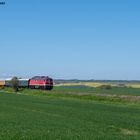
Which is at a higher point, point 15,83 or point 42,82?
point 42,82

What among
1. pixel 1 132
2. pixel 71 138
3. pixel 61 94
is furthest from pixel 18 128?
pixel 61 94

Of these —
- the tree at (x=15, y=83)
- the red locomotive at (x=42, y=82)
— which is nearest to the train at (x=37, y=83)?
the red locomotive at (x=42, y=82)

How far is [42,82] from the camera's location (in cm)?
12212

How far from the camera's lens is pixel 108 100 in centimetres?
7588

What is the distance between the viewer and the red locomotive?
120 metres

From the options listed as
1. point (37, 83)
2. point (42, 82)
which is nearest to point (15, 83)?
point (37, 83)

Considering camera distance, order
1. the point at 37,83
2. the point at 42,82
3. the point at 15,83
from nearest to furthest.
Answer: the point at 42,82
the point at 37,83
the point at 15,83

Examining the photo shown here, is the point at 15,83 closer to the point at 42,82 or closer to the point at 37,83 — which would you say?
the point at 37,83

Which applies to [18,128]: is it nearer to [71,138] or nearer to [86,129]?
[86,129]

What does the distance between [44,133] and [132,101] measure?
4487 centimetres

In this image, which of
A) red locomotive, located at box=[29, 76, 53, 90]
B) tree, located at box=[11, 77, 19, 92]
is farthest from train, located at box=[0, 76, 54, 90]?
tree, located at box=[11, 77, 19, 92]

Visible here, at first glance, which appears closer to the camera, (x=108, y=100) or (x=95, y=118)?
(x=95, y=118)

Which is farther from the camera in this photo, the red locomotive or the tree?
the tree

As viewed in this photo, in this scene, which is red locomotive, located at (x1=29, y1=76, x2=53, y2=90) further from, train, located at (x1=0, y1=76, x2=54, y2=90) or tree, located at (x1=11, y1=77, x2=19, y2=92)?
tree, located at (x1=11, y1=77, x2=19, y2=92)
